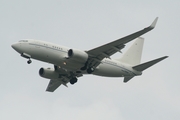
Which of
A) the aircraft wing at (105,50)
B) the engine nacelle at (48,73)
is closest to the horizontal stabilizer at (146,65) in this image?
the aircraft wing at (105,50)

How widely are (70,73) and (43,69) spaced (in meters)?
3.61

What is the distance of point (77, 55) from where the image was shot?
52.9m

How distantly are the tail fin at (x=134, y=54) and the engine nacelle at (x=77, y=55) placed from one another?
8.57 m

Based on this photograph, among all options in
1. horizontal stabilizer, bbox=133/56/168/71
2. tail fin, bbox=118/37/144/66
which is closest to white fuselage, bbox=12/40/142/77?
horizontal stabilizer, bbox=133/56/168/71

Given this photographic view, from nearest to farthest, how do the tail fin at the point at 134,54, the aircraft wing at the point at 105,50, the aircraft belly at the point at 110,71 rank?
the aircraft wing at the point at 105,50, the aircraft belly at the point at 110,71, the tail fin at the point at 134,54

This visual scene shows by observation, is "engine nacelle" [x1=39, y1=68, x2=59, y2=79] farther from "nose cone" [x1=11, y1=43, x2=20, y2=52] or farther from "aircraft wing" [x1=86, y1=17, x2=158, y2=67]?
"nose cone" [x1=11, y1=43, x2=20, y2=52]

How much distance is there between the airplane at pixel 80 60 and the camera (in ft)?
173

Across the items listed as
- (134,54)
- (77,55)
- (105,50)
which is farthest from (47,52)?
(134,54)

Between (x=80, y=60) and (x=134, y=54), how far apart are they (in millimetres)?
12499

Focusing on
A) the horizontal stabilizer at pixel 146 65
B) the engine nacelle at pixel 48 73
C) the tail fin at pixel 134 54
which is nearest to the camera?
the horizontal stabilizer at pixel 146 65

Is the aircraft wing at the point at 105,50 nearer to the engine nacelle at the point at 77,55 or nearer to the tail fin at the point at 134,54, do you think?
the engine nacelle at the point at 77,55

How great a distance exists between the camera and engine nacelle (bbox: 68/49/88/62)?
52.8 metres

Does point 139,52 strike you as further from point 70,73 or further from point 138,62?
point 70,73

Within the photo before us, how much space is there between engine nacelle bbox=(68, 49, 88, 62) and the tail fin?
→ 28.1 ft
